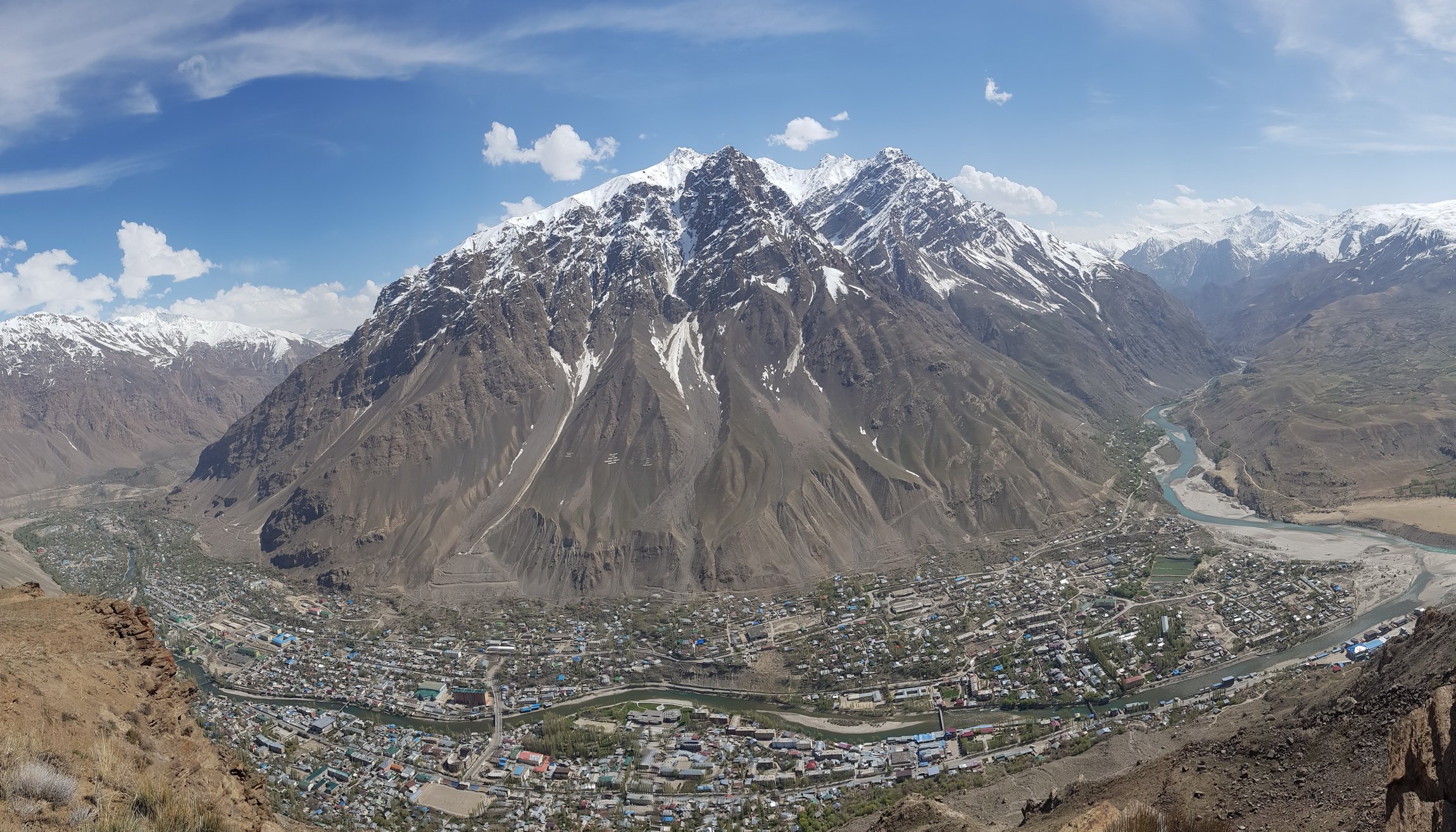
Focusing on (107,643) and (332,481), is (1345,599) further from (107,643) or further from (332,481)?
(332,481)

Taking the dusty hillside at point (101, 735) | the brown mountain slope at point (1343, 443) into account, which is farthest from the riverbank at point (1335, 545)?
the dusty hillside at point (101, 735)

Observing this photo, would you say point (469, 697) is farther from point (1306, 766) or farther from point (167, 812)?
point (1306, 766)

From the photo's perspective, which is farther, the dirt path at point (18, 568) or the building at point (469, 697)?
the dirt path at point (18, 568)

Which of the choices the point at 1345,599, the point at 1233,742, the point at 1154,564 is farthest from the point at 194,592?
the point at 1345,599

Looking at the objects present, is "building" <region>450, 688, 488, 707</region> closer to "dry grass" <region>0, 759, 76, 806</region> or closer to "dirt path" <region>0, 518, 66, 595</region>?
"dirt path" <region>0, 518, 66, 595</region>

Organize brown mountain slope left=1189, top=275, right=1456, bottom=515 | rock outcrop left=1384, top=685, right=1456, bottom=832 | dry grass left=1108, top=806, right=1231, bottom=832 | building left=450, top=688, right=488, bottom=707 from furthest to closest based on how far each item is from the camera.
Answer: brown mountain slope left=1189, top=275, right=1456, bottom=515 < building left=450, top=688, right=488, bottom=707 < dry grass left=1108, top=806, right=1231, bottom=832 < rock outcrop left=1384, top=685, right=1456, bottom=832

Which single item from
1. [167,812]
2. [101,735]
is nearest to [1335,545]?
[167,812]

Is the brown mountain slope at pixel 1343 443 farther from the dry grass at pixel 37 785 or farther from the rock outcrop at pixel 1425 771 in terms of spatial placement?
the dry grass at pixel 37 785

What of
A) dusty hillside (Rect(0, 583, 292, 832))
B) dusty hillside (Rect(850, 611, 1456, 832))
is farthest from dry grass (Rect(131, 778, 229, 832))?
dusty hillside (Rect(850, 611, 1456, 832))
